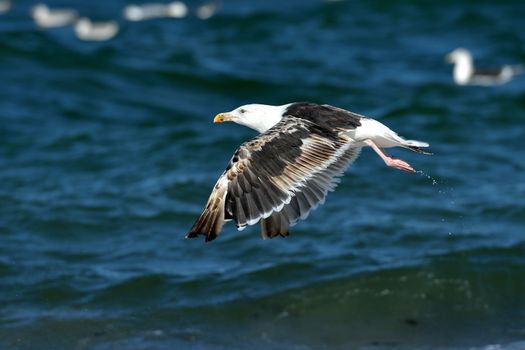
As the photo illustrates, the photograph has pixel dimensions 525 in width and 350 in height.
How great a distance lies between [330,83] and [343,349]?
798 cm

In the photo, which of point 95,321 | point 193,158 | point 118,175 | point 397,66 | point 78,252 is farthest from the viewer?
point 397,66

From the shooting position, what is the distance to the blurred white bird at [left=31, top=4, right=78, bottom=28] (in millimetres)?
17469

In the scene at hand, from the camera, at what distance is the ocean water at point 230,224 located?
22.2 ft

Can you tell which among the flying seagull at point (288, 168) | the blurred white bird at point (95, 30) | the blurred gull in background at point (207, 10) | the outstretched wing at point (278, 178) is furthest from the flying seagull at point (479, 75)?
the outstretched wing at point (278, 178)

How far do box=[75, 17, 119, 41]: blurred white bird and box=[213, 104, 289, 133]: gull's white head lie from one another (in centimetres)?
1006

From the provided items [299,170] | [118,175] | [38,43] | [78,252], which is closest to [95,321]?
[78,252]

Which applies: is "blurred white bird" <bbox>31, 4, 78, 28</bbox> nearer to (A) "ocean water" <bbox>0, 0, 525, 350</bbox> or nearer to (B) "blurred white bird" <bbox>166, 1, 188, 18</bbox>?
(A) "ocean water" <bbox>0, 0, 525, 350</bbox>

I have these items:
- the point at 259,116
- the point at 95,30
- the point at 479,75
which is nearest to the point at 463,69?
the point at 479,75

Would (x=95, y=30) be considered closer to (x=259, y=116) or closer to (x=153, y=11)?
(x=153, y=11)

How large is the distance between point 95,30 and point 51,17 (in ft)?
3.99

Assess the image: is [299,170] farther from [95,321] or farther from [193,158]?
[193,158]

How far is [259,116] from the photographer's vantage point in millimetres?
6316

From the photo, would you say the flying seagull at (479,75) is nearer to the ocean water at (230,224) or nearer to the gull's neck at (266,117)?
the ocean water at (230,224)

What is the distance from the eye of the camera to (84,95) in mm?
13305
